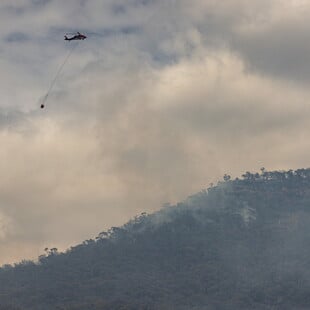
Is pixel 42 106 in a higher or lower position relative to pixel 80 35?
lower

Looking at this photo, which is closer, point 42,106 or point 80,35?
point 42,106
